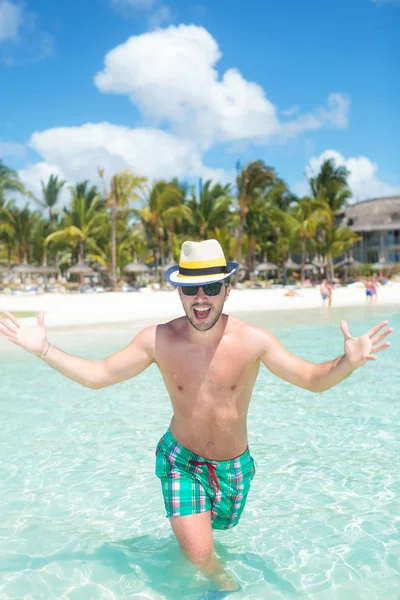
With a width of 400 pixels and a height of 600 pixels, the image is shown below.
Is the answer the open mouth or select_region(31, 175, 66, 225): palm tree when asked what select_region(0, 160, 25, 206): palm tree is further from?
the open mouth

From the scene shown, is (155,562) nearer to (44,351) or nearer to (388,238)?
(44,351)

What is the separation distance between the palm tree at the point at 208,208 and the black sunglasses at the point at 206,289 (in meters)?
43.2

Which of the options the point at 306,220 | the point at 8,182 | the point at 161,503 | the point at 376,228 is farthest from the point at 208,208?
the point at 161,503

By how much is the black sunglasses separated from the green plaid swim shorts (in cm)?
81

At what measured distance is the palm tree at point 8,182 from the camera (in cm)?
4175

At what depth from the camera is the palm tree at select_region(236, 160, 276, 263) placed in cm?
4450

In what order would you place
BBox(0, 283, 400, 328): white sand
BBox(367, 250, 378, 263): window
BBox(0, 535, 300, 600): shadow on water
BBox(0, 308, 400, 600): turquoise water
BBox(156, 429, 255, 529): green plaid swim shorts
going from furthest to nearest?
BBox(367, 250, 378, 263): window → BBox(0, 283, 400, 328): white sand → BBox(0, 308, 400, 600): turquoise water → BBox(0, 535, 300, 600): shadow on water → BBox(156, 429, 255, 529): green plaid swim shorts

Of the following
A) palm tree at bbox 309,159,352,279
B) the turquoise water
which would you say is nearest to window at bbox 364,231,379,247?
palm tree at bbox 309,159,352,279

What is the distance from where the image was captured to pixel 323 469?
5.48 meters

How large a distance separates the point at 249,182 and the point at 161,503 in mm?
41719

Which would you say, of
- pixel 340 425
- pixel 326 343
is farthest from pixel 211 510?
pixel 326 343

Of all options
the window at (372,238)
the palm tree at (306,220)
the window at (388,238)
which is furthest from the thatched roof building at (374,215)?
the palm tree at (306,220)

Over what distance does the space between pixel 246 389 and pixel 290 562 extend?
4.80 ft

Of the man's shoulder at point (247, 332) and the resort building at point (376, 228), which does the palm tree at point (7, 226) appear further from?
the man's shoulder at point (247, 332)
